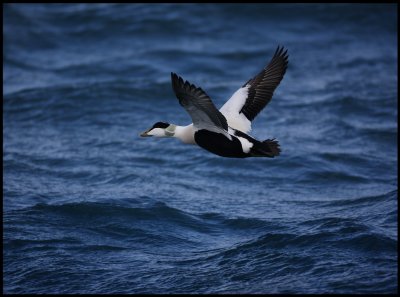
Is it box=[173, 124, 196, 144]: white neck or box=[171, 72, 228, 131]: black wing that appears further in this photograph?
box=[173, 124, 196, 144]: white neck

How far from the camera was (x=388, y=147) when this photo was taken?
10.9 m

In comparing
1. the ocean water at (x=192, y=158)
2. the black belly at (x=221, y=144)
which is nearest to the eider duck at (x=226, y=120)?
the black belly at (x=221, y=144)

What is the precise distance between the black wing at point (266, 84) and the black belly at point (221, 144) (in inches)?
36.8

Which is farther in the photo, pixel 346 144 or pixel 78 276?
pixel 346 144

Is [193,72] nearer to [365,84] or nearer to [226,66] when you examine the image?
[226,66]

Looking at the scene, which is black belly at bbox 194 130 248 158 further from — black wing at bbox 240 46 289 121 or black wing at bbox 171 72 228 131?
black wing at bbox 240 46 289 121

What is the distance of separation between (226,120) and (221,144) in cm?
23

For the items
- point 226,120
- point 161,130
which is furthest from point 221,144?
point 161,130

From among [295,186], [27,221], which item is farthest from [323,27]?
[27,221]

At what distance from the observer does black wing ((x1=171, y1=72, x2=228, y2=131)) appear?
6203 millimetres

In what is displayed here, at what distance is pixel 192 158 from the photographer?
35.1 feet

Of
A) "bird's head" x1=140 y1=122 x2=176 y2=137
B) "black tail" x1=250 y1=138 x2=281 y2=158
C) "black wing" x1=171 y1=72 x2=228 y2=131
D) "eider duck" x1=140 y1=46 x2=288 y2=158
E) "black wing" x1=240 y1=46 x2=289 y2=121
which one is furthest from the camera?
"black wing" x1=240 y1=46 x2=289 y2=121

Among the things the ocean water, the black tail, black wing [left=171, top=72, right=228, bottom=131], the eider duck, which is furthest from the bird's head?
the ocean water

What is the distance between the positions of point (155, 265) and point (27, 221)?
1.90 meters
